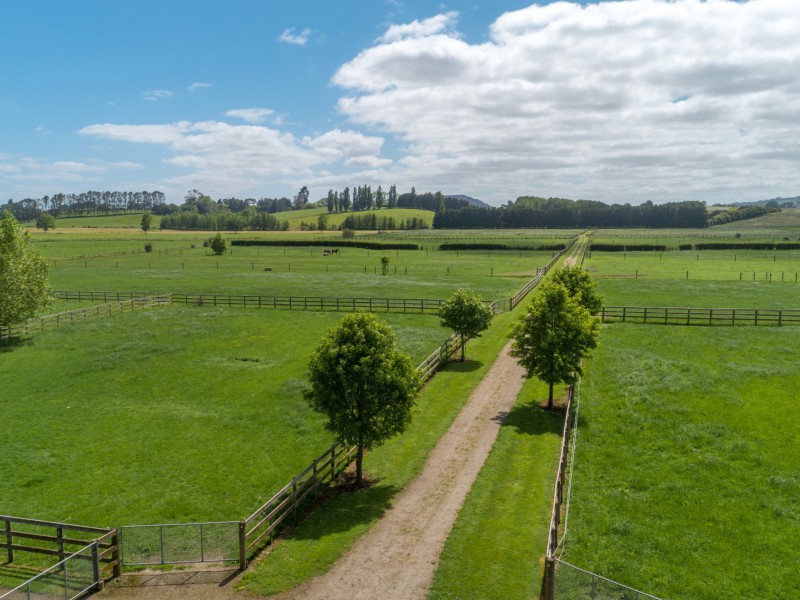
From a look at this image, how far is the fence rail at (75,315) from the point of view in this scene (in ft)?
141

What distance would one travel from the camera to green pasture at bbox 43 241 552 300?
6850 centimetres

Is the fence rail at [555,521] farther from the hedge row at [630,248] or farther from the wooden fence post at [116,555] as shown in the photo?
the hedge row at [630,248]

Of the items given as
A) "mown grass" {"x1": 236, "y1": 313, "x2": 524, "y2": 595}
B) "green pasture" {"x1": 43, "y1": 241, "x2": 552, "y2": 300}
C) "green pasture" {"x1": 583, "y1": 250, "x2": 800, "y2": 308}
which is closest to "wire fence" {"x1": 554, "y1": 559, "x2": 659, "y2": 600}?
"mown grass" {"x1": 236, "y1": 313, "x2": 524, "y2": 595}

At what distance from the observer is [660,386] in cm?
3003

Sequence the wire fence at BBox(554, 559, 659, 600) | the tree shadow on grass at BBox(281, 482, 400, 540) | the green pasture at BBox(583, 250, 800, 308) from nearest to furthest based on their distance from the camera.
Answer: the wire fence at BBox(554, 559, 659, 600) → the tree shadow on grass at BBox(281, 482, 400, 540) → the green pasture at BBox(583, 250, 800, 308)

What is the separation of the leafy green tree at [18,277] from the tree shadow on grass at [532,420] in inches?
1426

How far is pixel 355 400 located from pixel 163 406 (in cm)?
1347

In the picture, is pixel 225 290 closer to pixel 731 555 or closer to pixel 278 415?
pixel 278 415

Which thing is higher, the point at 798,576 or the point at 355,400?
the point at 355,400

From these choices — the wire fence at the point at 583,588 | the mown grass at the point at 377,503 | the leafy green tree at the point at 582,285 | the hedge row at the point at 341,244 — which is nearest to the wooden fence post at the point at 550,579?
the wire fence at the point at 583,588

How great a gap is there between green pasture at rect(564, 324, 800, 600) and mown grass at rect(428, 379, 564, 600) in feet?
3.84

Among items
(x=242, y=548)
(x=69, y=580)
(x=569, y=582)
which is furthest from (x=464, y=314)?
(x=69, y=580)

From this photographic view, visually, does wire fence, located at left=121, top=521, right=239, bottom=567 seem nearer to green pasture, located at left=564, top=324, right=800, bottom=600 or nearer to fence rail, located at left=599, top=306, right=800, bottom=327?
green pasture, located at left=564, top=324, right=800, bottom=600

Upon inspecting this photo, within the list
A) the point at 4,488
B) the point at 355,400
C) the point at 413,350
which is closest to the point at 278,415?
the point at 355,400
